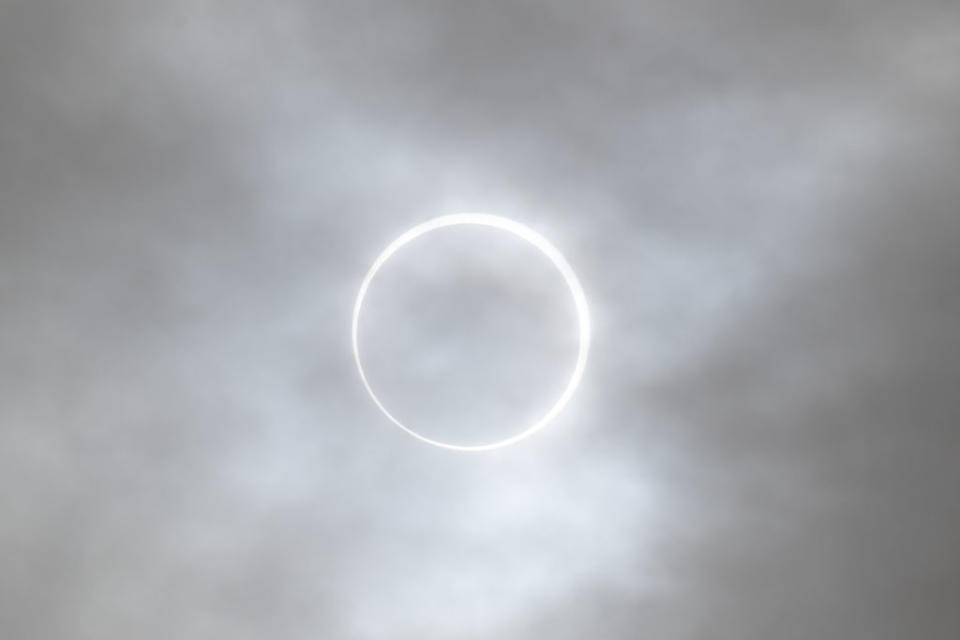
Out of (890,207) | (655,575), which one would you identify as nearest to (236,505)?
(655,575)

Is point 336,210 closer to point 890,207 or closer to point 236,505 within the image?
point 236,505

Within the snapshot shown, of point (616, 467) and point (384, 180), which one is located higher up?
point (384, 180)

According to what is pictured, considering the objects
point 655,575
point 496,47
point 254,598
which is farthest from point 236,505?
point 496,47

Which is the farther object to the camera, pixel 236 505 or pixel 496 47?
pixel 236 505

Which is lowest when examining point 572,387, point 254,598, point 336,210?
point 254,598

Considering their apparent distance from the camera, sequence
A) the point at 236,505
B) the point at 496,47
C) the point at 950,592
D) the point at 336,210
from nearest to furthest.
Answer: the point at 496,47 → the point at 336,210 → the point at 236,505 → the point at 950,592

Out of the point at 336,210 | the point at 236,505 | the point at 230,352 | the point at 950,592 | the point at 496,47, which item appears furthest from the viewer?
the point at 950,592
